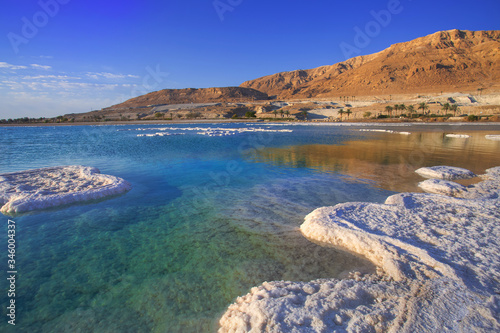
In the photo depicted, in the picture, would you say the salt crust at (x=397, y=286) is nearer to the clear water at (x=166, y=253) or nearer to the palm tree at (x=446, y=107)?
the clear water at (x=166, y=253)

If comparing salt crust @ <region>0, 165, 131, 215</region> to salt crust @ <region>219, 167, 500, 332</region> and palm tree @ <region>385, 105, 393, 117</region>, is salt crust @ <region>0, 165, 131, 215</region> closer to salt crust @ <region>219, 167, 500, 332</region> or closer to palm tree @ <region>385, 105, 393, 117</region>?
salt crust @ <region>219, 167, 500, 332</region>

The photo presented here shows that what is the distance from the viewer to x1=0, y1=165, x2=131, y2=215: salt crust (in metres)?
8.12

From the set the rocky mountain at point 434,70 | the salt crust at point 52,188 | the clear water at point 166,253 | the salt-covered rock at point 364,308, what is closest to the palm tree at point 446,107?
→ the rocky mountain at point 434,70

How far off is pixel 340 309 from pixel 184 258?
314 cm

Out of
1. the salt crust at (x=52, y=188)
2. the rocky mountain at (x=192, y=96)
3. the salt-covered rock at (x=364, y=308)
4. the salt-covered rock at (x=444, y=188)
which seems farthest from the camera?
the rocky mountain at (x=192, y=96)

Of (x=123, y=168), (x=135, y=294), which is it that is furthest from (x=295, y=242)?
(x=123, y=168)

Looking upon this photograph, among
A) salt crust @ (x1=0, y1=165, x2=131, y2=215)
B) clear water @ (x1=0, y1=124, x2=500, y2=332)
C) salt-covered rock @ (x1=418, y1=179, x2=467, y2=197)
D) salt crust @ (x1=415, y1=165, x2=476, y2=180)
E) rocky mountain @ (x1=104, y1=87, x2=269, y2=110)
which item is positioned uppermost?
rocky mountain @ (x1=104, y1=87, x2=269, y2=110)

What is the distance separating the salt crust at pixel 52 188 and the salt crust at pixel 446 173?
13.1m

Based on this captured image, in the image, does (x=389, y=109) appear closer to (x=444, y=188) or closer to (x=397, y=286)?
(x=444, y=188)

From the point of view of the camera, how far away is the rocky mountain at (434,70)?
372 ft

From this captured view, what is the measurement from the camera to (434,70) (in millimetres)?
124188

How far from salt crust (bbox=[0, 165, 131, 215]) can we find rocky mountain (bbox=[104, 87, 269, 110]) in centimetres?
15979

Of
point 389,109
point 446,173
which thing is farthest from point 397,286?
point 389,109

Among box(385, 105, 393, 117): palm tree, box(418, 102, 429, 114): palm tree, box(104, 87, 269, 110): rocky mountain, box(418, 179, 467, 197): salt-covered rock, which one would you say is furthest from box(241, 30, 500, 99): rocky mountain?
box(418, 179, 467, 197): salt-covered rock
